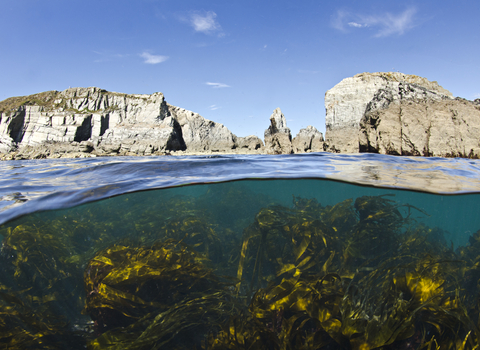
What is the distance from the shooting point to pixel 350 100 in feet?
59.3

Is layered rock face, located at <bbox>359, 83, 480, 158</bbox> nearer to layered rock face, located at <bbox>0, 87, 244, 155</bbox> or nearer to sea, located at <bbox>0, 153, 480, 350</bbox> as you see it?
sea, located at <bbox>0, 153, 480, 350</bbox>

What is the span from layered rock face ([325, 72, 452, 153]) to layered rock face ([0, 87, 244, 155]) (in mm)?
23906

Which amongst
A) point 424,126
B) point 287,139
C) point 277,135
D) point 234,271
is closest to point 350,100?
point 287,139

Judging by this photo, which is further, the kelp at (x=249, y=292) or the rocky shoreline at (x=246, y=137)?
the rocky shoreline at (x=246, y=137)

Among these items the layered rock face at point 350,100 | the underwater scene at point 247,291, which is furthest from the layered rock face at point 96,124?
the underwater scene at point 247,291

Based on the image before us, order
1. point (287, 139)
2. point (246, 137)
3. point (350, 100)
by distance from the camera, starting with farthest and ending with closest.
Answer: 1. point (246, 137)
2. point (287, 139)
3. point (350, 100)

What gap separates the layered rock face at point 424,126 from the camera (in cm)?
724

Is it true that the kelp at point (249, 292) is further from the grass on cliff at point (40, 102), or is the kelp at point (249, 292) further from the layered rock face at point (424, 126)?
the grass on cliff at point (40, 102)

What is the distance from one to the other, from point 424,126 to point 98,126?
141 ft

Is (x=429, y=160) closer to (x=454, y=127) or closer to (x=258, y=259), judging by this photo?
(x=454, y=127)

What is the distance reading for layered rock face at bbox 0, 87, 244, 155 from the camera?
108 ft

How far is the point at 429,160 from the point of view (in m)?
6.77

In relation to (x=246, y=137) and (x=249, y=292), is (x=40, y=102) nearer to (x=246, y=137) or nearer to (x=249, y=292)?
(x=246, y=137)

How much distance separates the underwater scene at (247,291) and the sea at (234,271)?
0.02 metres
